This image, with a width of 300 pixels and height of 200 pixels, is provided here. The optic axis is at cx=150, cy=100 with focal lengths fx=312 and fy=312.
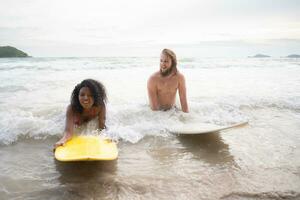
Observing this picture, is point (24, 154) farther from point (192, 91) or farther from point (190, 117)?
point (192, 91)

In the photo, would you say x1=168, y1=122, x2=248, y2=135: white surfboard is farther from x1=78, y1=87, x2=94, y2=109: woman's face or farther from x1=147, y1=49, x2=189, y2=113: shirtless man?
x1=78, y1=87, x2=94, y2=109: woman's face

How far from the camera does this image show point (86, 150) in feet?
11.3

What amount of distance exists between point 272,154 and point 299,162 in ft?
1.17

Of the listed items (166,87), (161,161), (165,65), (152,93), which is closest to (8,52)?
(152,93)

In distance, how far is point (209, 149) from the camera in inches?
161

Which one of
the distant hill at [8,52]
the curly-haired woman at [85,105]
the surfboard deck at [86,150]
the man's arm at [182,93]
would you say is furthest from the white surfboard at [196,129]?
the distant hill at [8,52]

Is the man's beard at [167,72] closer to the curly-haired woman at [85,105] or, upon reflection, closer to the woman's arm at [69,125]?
the curly-haired woman at [85,105]

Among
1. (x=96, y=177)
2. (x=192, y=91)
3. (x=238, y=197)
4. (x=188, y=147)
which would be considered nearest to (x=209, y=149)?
(x=188, y=147)

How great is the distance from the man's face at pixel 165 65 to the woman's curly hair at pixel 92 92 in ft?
4.88

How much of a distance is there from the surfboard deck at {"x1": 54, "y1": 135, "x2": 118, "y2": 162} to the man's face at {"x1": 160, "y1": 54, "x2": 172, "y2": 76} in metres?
2.19

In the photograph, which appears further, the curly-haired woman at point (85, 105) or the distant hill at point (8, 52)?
the distant hill at point (8, 52)

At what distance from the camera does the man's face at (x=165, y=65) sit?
18.2 feet

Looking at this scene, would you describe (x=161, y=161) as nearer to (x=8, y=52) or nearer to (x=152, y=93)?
(x=152, y=93)

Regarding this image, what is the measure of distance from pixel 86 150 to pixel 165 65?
8.88 feet
